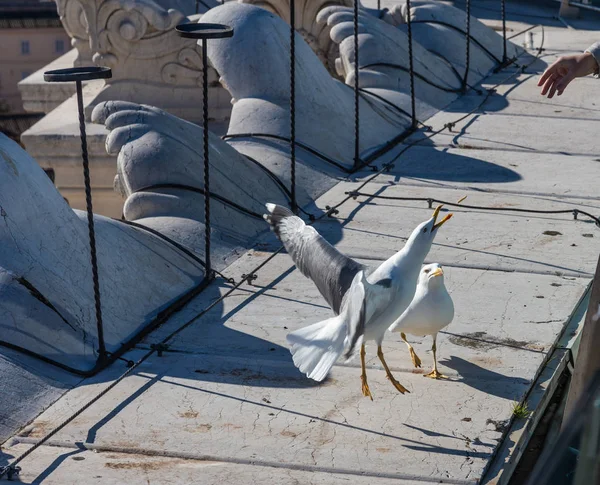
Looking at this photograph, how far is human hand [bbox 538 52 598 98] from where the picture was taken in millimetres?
4344

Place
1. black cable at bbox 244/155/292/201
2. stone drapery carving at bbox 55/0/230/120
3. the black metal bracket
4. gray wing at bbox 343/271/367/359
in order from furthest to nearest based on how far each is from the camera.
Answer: stone drapery carving at bbox 55/0/230/120
black cable at bbox 244/155/292/201
the black metal bracket
gray wing at bbox 343/271/367/359

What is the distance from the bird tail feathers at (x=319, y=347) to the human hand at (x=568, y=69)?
1.25 metres

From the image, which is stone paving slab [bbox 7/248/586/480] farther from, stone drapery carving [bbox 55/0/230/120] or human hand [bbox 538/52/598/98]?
stone drapery carving [bbox 55/0/230/120]

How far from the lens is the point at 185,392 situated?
4.38 meters

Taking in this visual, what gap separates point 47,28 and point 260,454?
59.7 feet

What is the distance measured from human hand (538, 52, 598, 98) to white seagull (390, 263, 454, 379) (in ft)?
2.77

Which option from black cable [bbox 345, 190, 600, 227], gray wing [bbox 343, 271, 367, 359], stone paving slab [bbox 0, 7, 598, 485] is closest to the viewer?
stone paving slab [bbox 0, 7, 598, 485]

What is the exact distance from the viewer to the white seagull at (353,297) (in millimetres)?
4051

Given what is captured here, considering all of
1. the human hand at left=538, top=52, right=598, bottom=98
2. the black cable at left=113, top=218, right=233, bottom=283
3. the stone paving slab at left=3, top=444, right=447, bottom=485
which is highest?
the human hand at left=538, top=52, right=598, bottom=98

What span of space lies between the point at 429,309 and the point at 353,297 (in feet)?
1.62

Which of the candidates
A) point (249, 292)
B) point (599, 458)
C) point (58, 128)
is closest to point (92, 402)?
point (249, 292)

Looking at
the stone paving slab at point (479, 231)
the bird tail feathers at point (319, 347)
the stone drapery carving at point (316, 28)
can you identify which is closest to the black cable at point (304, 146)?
the stone paving slab at point (479, 231)

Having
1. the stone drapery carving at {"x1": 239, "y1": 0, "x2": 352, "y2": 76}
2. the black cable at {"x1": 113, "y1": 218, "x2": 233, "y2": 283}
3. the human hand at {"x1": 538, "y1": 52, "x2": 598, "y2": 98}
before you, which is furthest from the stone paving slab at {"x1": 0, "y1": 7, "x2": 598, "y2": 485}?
the stone drapery carving at {"x1": 239, "y1": 0, "x2": 352, "y2": 76}

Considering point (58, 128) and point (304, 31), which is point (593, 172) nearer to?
point (304, 31)
